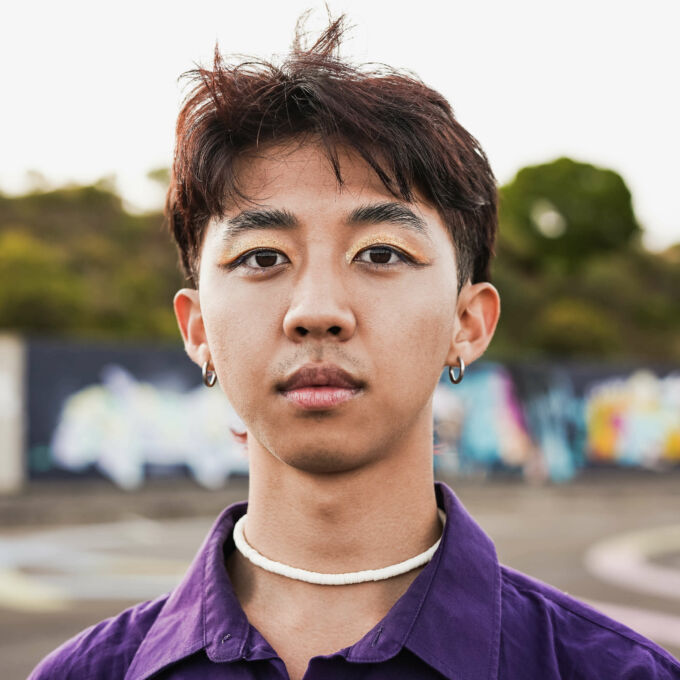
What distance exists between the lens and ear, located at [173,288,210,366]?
1.94m

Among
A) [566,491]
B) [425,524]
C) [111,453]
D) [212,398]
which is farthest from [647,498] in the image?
[425,524]

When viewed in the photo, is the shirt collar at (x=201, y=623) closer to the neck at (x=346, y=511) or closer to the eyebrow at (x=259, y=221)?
the neck at (x=346, y=511)

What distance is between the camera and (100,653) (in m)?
1.80

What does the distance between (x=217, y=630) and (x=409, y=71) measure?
1.12 m

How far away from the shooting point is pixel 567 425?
21.9m

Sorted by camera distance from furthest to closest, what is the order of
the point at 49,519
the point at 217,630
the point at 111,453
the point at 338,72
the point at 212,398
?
the point at 212,398, the point at 111,453, the point at 49,519, the point at 338,72, the point at 217,630

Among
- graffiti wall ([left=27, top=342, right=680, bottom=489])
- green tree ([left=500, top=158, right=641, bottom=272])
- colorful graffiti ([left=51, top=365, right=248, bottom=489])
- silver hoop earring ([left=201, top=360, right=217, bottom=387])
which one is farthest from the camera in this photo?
green tree ([left=500, top=158, right=641, bottom=272])

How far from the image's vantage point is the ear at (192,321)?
1.94m

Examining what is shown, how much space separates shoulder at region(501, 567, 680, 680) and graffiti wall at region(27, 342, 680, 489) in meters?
10.3

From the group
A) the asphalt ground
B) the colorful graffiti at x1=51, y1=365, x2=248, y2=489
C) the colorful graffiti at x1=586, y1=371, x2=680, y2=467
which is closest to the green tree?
the colorful graffiti at x1=586, y1=371, x2=680, y2=467

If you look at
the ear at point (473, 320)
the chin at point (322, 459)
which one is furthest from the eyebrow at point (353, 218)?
the chin at point (322, 459)

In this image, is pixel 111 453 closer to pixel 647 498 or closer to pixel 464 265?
pixel 647 498

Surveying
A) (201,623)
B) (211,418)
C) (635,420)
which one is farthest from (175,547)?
(635,420)

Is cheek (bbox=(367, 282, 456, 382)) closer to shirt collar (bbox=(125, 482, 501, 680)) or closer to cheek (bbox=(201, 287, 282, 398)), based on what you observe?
cheek (bbox=(201, 287, 282, 398))
